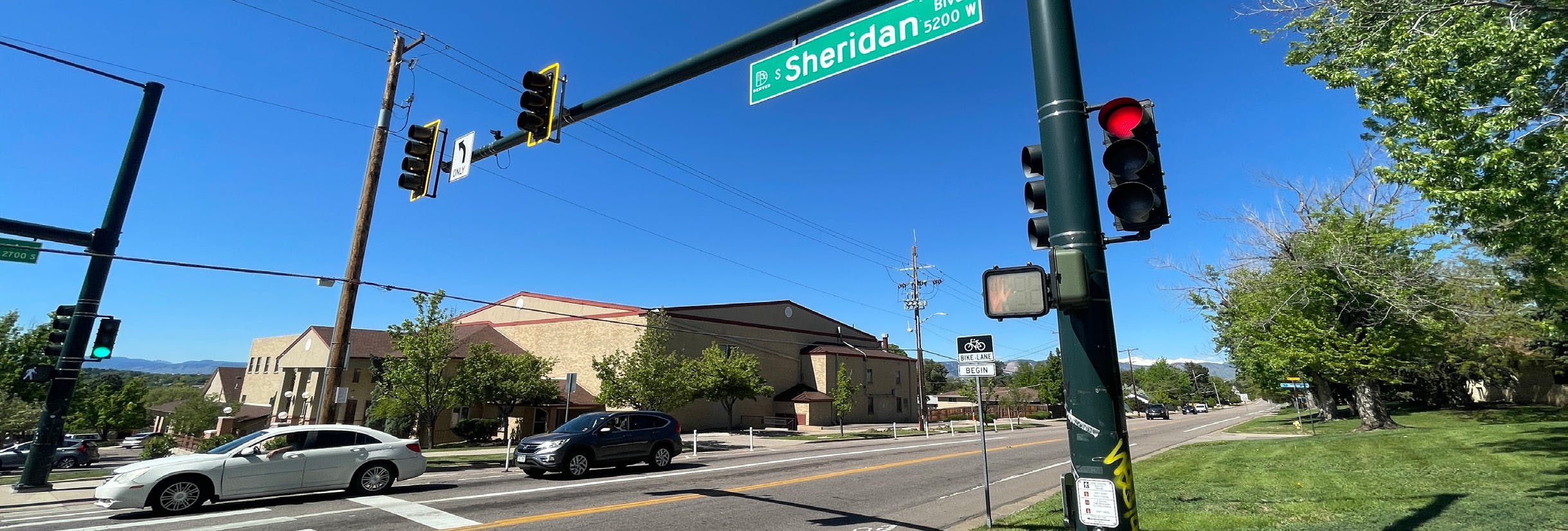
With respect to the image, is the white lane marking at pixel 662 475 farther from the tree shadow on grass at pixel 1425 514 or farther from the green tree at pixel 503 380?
the green tree at pixel 503 380

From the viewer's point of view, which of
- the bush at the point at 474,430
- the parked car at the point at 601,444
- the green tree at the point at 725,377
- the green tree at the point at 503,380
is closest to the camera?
the parked car at the point at 601,444

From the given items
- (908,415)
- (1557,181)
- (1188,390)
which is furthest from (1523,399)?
(1188,390)

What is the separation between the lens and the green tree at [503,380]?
28.9 meters

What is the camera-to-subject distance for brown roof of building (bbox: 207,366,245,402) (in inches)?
2598

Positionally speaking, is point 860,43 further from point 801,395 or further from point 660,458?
point 801,395

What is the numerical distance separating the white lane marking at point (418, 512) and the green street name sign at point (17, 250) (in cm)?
773

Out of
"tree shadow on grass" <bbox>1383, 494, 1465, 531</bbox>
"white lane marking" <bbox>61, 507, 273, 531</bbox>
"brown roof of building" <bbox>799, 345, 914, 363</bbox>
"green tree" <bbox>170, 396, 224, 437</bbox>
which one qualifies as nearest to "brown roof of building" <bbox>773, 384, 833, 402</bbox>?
"brown roof of building" <bbox>799, 345, 914, 363</bbox>

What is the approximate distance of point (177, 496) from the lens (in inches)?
398

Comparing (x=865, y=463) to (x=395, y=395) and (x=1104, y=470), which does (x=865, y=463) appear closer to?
(x=1104, y=470)

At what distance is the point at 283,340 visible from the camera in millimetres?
53469

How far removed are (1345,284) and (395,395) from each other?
1388 inches

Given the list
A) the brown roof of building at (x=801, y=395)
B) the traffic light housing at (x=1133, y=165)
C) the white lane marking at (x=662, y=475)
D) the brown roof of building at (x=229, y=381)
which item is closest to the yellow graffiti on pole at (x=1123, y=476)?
the traffic light housing at (x=1133, y=165)

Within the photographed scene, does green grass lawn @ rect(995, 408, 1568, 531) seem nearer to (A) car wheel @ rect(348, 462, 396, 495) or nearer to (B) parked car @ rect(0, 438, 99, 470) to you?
(A) car wheel @ rect(348, 462, 396, 495)

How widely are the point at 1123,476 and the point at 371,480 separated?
13.1 metres
